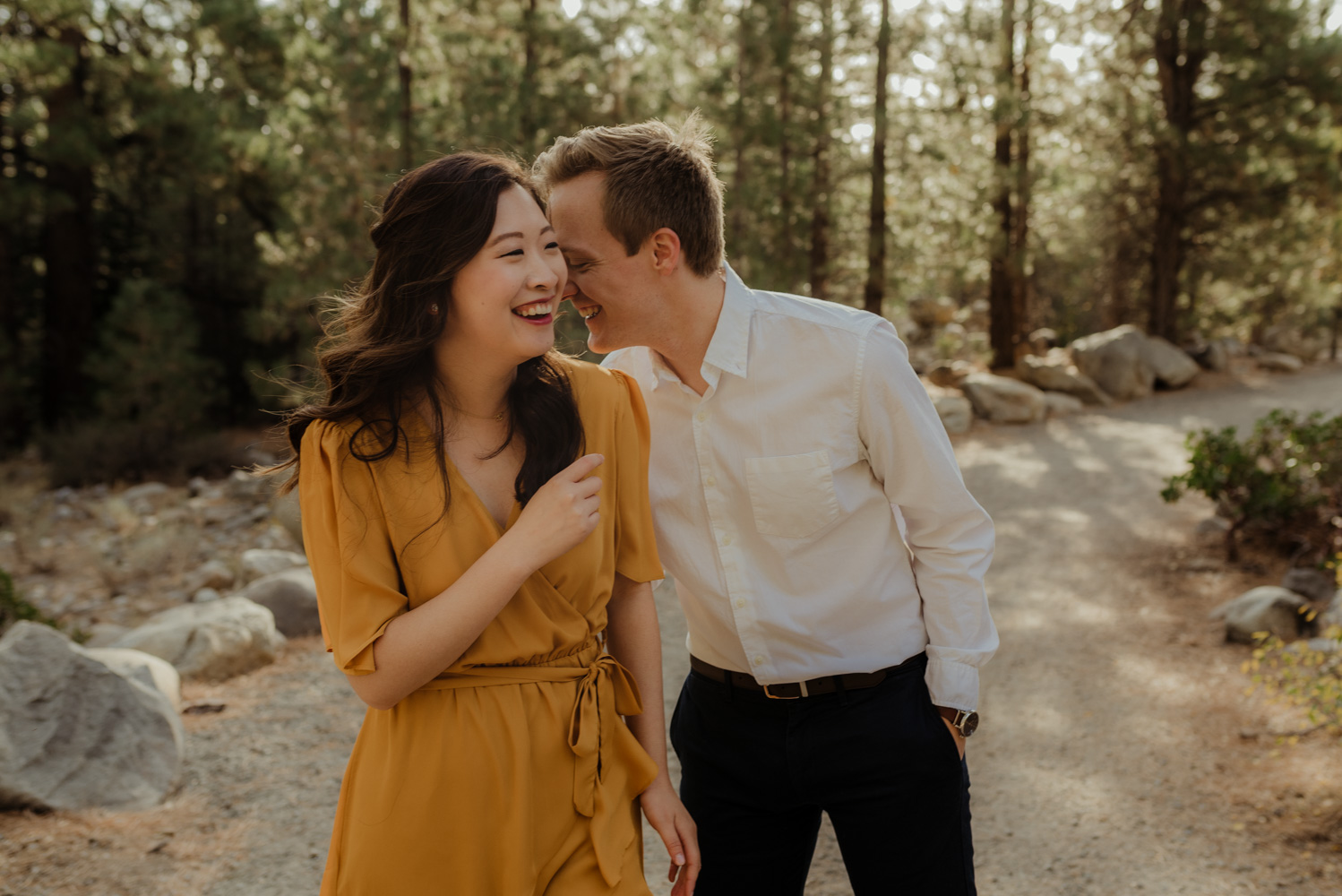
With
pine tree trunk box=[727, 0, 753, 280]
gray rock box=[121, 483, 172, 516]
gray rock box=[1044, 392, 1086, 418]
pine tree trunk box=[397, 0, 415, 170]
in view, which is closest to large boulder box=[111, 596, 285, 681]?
gray rock box=[121, 483, 172, 516]

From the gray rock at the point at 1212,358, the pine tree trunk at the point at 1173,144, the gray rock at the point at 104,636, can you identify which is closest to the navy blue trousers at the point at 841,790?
the gray rock at the point at 104,636

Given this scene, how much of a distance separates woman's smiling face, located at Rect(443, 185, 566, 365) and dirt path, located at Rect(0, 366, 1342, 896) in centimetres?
254

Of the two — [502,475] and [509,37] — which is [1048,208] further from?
[502,475]

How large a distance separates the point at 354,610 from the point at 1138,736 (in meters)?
4.10

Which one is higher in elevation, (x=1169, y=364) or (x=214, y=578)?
(x=1169, y=364)

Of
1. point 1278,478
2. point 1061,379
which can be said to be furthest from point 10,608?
point 1061,379

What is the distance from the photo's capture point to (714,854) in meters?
1.98

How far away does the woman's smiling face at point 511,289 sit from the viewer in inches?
60.2

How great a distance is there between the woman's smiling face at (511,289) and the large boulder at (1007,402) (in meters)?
12.4

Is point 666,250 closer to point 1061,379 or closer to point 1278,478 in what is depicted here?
point 1278,478

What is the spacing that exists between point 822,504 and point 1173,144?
15.2 metres

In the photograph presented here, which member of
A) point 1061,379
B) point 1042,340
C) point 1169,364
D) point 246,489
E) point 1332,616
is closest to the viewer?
point 1332,616

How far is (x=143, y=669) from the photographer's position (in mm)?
4359

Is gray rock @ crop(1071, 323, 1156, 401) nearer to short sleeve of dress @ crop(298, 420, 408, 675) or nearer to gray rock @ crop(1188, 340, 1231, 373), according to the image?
gray rock @ crop(1188, 340, 1231, 373)
